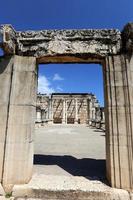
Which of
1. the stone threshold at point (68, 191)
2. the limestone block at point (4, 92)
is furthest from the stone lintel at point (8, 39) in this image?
the stone threshold at point (68, 191)

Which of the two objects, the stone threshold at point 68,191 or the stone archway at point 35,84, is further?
the stone archway at point 35,84

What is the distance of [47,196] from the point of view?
11.5ft

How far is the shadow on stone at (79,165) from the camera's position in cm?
434

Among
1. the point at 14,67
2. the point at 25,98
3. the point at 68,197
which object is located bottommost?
the point at 68,197

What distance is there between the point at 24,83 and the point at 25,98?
14.5 inches

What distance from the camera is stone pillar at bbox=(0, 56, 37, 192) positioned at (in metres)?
3.85

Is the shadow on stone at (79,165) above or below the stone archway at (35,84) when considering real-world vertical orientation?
below

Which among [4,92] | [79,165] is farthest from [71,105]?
[4,92]

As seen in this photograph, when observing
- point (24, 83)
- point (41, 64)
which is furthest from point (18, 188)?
point (41, 64)

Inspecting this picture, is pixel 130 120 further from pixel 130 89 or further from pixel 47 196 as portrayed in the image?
pixel 47 196

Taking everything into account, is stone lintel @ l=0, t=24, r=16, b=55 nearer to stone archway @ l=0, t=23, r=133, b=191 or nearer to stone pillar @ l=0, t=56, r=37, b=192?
stone archway @ l=0, t=23, r=133, b=191

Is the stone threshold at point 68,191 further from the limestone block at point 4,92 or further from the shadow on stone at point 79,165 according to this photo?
the limestone block at point 4,92

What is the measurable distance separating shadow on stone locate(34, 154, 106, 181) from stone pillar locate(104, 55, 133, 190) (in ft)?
1.80

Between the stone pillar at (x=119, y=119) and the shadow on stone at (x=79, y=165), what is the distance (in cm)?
55
